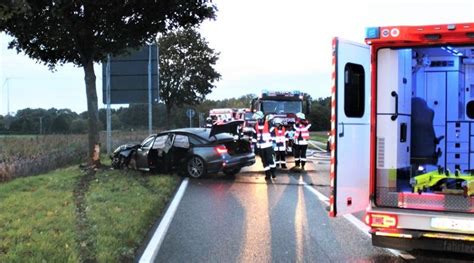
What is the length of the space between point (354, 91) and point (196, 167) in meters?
9.04

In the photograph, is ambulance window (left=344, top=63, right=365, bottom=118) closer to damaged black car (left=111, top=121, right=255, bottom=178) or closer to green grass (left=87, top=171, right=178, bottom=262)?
green grass (left=87, top=171, right=178, bottom=262)

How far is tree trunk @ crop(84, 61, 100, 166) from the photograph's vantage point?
16.5m

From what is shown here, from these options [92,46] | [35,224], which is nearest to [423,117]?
[35,224]

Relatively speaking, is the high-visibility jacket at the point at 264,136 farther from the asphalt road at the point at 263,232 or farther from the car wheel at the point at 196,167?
the asphalt road at the point at 263,232

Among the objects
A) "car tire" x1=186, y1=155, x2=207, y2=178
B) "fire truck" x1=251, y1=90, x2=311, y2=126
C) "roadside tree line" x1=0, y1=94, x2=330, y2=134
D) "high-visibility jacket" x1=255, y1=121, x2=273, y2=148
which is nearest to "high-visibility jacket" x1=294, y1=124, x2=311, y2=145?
"high-visibility jacket" x1=255, y1=121, x2=273, y2=148

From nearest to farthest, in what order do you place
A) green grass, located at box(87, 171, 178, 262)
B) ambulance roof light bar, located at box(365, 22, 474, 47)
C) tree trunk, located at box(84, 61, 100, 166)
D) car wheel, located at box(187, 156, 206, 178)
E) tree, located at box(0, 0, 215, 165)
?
1. ambulance roof light bar, located at box(365, 22, 474, 47)
2. green grass, located at box(87, 171, 178, 262)
3. tree, located at box(0, 0, 215, 165)
4. car wheel, located at box(187, 156, 206, 178)
5. tree trunk, located at box(84, 61, 100, 166)

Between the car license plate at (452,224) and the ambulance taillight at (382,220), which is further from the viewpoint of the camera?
the ambulance taillight at (382,220)

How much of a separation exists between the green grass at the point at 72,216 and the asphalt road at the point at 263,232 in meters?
0.52

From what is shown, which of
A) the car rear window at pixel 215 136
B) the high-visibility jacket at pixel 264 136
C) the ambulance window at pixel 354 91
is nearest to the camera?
the ambulance window at pixel 354 91

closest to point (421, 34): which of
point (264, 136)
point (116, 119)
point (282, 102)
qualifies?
point (264, 136)

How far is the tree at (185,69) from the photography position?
47.7 meters

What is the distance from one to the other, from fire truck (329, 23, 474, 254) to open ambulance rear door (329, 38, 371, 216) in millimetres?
11

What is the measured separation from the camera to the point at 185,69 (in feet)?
157

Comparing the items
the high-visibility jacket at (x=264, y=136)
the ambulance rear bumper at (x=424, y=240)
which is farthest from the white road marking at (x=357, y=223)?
the high-visibility jacket at (x=264, y=136)
